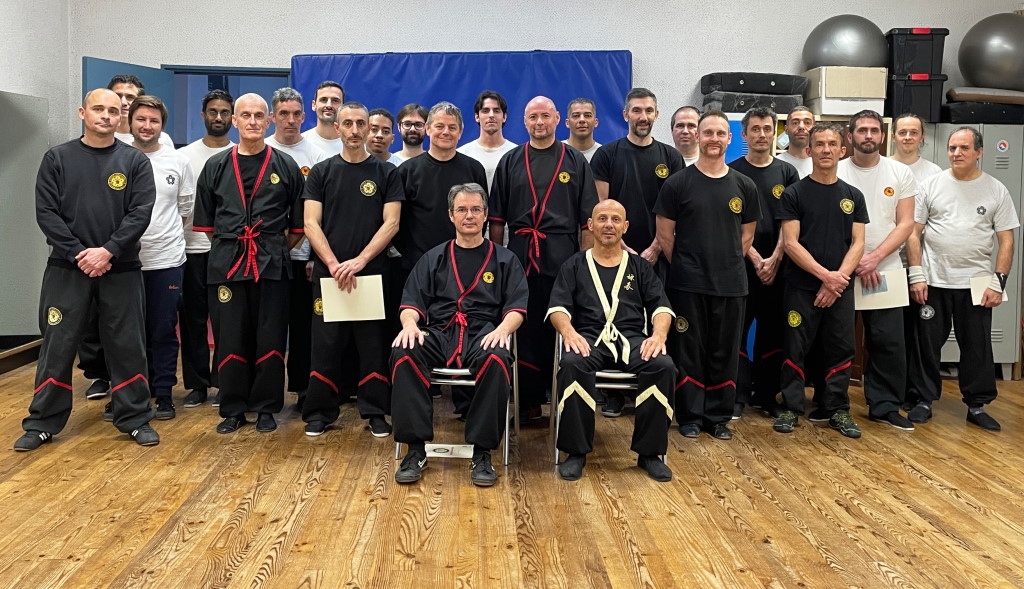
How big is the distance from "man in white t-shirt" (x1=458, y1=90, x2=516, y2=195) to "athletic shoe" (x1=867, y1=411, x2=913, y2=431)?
2.34m

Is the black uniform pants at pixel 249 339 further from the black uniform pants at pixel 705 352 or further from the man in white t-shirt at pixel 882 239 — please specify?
the man in white t-shirt at pixel 882 239

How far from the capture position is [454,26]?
6609mm

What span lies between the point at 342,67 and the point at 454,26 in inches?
36.0

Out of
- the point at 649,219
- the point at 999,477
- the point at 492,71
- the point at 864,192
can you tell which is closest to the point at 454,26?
the point at 492,71

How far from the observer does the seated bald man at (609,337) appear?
3453 mm

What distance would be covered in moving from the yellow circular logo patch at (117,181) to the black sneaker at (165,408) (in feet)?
3.89

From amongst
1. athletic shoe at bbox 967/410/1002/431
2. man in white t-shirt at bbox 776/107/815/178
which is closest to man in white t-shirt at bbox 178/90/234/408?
man in white t-shirt at bbox 776/107/815/178

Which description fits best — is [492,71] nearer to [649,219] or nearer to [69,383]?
[649,219]

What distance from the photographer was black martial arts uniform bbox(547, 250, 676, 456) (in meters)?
3.45

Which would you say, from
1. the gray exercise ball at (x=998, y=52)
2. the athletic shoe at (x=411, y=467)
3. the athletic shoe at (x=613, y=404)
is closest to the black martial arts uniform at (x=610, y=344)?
the athletic shoe at (x=411, y=467)

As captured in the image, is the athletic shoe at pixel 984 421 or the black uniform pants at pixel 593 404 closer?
the black uniform pants at pixel 593 404

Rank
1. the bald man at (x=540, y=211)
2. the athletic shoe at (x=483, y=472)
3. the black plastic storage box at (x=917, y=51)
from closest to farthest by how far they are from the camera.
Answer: the athletic shoe at (x=483, y=472)
the bald man at (x=540, y=211)
the black plastic storage box at (x=917, y=51)

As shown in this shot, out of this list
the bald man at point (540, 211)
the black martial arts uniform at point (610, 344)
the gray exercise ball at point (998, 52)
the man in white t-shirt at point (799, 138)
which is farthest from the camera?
the gray exercise ball at point (998, 52)

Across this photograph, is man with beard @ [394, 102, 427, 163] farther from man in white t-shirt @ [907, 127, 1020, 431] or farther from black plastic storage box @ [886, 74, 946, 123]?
black plastic storage box @ [886, 74, 946, 123]
